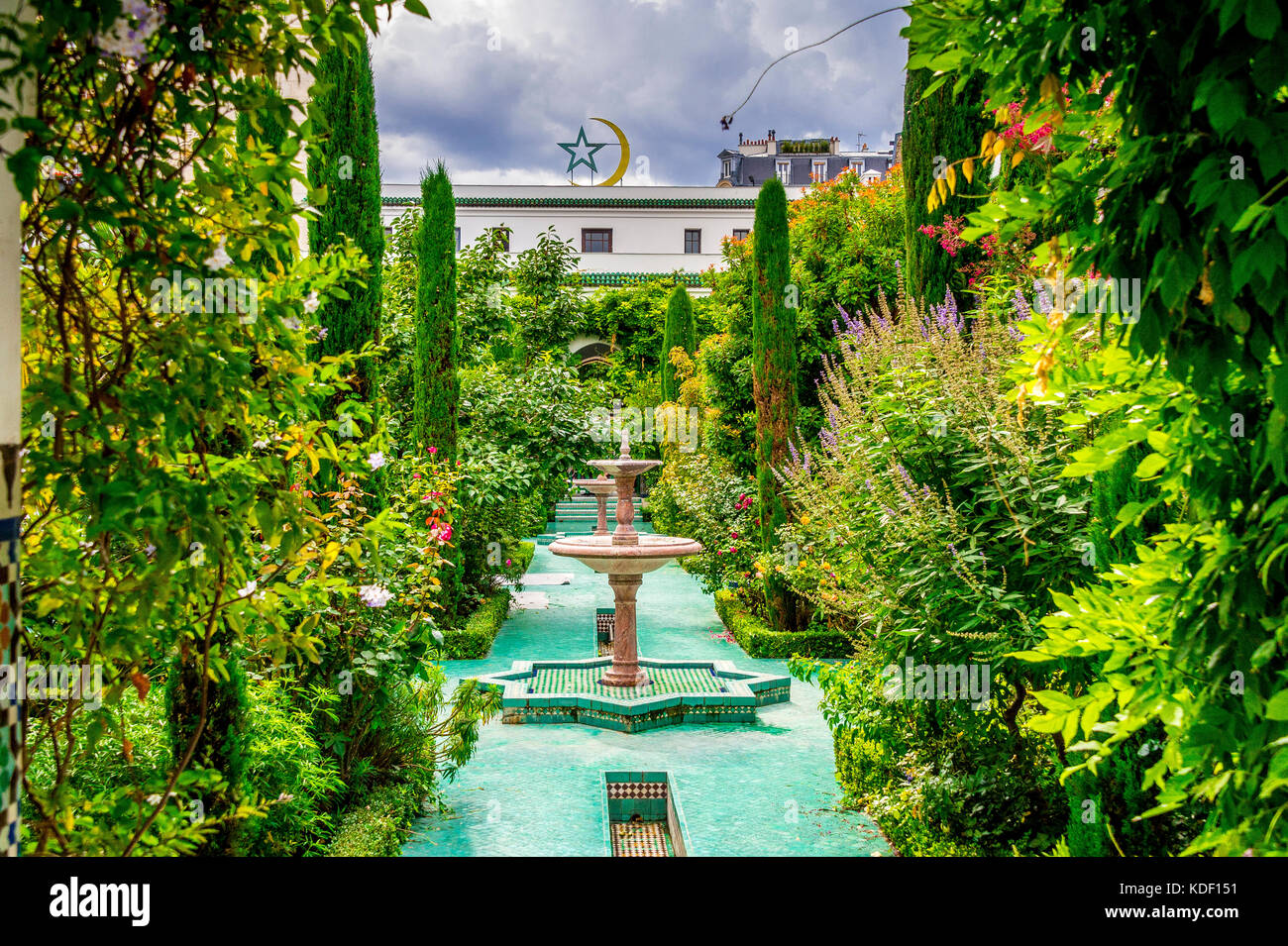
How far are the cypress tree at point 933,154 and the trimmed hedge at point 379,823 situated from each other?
585 cm

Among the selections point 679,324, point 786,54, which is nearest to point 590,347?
point 679,324

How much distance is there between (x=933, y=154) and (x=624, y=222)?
26294mm

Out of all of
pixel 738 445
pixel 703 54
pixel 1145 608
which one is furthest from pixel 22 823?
pixel 738 445

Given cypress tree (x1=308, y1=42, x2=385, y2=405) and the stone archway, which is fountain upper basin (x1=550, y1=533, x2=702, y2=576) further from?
the stone archway

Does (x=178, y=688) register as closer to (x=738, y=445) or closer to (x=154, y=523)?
(x=154, y=523)

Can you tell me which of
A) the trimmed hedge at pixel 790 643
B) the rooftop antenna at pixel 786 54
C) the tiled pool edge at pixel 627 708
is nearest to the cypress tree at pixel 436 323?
the tiled pool edge at pixel 627 708

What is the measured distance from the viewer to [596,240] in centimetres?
3347

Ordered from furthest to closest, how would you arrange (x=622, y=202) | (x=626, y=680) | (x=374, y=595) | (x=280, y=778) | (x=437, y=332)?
(x=622, y=202), (x=437, y=332), (x=626, y=680), (x=374, y=595), (x=280, y=778)

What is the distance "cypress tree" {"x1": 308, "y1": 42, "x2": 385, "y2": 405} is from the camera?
21.4ft

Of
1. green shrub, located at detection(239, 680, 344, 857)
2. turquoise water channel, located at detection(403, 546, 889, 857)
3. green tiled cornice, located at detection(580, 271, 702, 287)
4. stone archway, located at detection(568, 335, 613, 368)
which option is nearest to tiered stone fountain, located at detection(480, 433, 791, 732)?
turquoise water channel, located at detection(403, 546, 889, 857)

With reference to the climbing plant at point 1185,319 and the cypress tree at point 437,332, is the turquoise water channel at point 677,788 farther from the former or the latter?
the climbing plant at point 1185,319

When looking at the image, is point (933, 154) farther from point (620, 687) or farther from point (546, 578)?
point (546, 578)

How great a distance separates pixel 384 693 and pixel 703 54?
8.21 m

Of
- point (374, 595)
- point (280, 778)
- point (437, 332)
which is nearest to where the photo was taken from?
point (280, 778)
